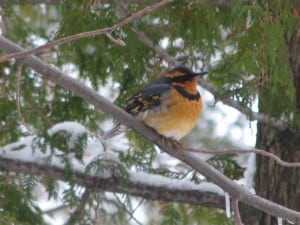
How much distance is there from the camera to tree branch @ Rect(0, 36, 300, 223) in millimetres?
3688

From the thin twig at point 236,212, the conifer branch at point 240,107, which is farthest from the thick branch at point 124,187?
the thin twig at point 236,212

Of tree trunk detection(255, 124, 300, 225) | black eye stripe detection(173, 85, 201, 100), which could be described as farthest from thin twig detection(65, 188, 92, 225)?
black eye stripe detection(173, 85, 201, 100)

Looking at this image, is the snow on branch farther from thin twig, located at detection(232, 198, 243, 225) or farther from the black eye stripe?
thin twig, located at detection(232, 198, 243, 225)

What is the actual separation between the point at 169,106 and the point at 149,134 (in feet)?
1.91

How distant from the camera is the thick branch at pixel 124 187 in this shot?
5551 millimetres

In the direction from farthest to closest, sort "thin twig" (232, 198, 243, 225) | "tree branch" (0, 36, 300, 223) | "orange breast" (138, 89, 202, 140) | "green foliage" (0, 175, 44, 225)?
"green foliage" (0, 175, 44, 225)
"orange breast" (138, 89, 202, 140)
"thin twig" (232, 198, 243, 225)
"tree branch" (0, 36, 300, 223)

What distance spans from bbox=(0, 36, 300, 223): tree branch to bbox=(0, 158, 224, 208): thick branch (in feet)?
3.57

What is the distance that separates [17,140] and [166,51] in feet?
4.53

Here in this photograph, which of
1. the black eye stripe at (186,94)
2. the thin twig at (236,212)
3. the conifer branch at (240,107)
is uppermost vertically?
the conifer branch at (240,107)

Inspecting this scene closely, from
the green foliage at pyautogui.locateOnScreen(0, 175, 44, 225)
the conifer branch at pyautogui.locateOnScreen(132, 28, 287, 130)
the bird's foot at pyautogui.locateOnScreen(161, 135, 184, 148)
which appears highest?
the conifer branch at pyautogui.locateOnScreen(132, 28, 287, 130)

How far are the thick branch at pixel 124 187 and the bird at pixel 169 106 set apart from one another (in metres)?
0.67

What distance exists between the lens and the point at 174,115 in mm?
4918

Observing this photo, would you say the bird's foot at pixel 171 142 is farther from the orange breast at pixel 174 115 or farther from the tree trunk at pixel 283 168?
the tree trunk at pixel 283 168

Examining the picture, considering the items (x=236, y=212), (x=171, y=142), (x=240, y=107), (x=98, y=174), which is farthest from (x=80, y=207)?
(x=236, y=212)
